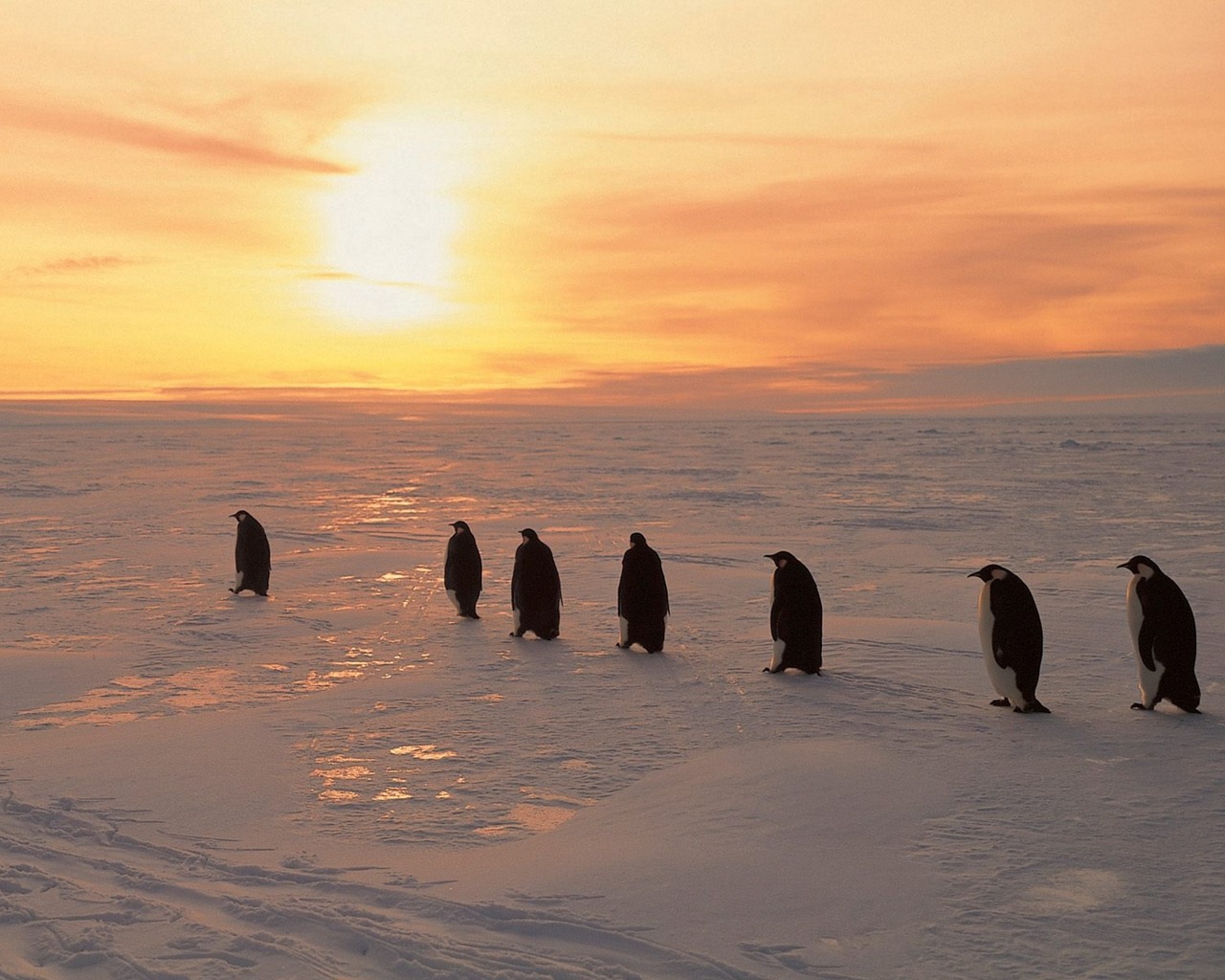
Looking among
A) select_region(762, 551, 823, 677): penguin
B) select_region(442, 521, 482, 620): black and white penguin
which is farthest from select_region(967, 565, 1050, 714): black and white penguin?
select_region(442, 521, 482, 620): black and white penguin

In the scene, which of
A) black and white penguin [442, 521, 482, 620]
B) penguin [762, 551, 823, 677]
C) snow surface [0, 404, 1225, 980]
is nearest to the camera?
snow surface [0, 404, 1225, 980]

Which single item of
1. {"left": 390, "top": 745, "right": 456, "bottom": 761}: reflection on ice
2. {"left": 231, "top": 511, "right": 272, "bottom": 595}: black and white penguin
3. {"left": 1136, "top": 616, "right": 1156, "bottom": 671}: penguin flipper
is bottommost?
{"left": 390, "top": 745, "right": 456, "bottom": 761}: reflection on ice

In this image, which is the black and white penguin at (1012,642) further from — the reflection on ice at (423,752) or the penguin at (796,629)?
the reflection on ice at (423,752)

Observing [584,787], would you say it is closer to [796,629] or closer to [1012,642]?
[796,629]

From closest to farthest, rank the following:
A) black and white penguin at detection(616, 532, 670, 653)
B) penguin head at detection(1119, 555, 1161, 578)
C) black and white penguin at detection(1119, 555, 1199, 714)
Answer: black and white penguin at detection(1119, 555, 1199, 714) → penguin head at detection(1119, 555, 1161, 578) → black and white penguin at detection(616, 532, 670, 653)

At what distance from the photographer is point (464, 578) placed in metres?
10.2

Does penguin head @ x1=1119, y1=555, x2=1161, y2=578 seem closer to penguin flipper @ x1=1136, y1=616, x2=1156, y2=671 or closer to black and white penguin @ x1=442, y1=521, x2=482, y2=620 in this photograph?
penguin flipper @ x1=1136, y1=616, x2=1156, y2=671

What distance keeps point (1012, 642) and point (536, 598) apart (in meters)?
3.92

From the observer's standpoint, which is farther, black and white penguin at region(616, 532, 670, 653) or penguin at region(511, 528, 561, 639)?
penguin at region(511, 528, 561, 639)

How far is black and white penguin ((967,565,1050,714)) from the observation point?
6668mm

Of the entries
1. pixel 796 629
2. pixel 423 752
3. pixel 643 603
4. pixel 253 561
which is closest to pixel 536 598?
pixel 643 603

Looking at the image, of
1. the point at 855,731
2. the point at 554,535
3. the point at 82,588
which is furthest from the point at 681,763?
the point at 554,535

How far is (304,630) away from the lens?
368 inches

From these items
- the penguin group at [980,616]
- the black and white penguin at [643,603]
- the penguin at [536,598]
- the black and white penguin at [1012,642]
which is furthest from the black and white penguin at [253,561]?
the black and white penguin at [1012,642]
